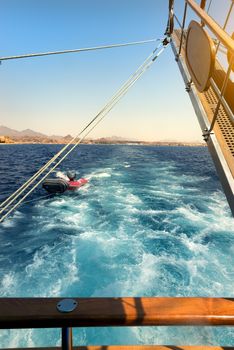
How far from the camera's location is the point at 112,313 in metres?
1.57

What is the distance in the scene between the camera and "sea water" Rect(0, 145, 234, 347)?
6645 millimetres

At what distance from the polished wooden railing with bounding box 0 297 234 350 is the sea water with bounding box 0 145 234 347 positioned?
5885 mm

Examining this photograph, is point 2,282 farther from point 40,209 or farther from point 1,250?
point 40,209

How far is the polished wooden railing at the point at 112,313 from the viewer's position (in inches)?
59.9

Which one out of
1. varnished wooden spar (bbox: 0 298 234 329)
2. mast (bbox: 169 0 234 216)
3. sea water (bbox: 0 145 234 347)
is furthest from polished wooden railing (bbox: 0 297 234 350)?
sea water (bbox: 0 145 234 347)

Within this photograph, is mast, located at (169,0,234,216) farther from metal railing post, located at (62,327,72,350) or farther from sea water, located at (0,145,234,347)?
sea water, located at (0,145,234,347)

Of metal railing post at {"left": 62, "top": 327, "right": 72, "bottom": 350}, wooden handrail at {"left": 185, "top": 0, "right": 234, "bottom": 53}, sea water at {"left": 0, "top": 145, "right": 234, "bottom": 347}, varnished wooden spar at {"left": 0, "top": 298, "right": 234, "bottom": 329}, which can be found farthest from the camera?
sea water at {"left": 0, "top": 145, "right": 234, "bottom": 347}

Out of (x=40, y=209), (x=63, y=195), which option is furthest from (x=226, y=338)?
(x=63, y=195)

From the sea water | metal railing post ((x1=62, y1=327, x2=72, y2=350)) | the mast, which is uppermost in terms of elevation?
the mast

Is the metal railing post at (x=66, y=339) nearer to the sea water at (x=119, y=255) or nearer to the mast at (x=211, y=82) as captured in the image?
the mast at (x=211, y=82)

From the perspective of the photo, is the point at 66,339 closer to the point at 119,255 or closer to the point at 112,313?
the point at 112,313

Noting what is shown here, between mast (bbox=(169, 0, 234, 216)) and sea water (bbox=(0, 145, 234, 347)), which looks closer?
mast (bbox=(169, 0, 234, 216))

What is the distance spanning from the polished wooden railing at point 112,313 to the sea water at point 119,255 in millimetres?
5885

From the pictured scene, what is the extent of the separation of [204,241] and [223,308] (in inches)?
434
